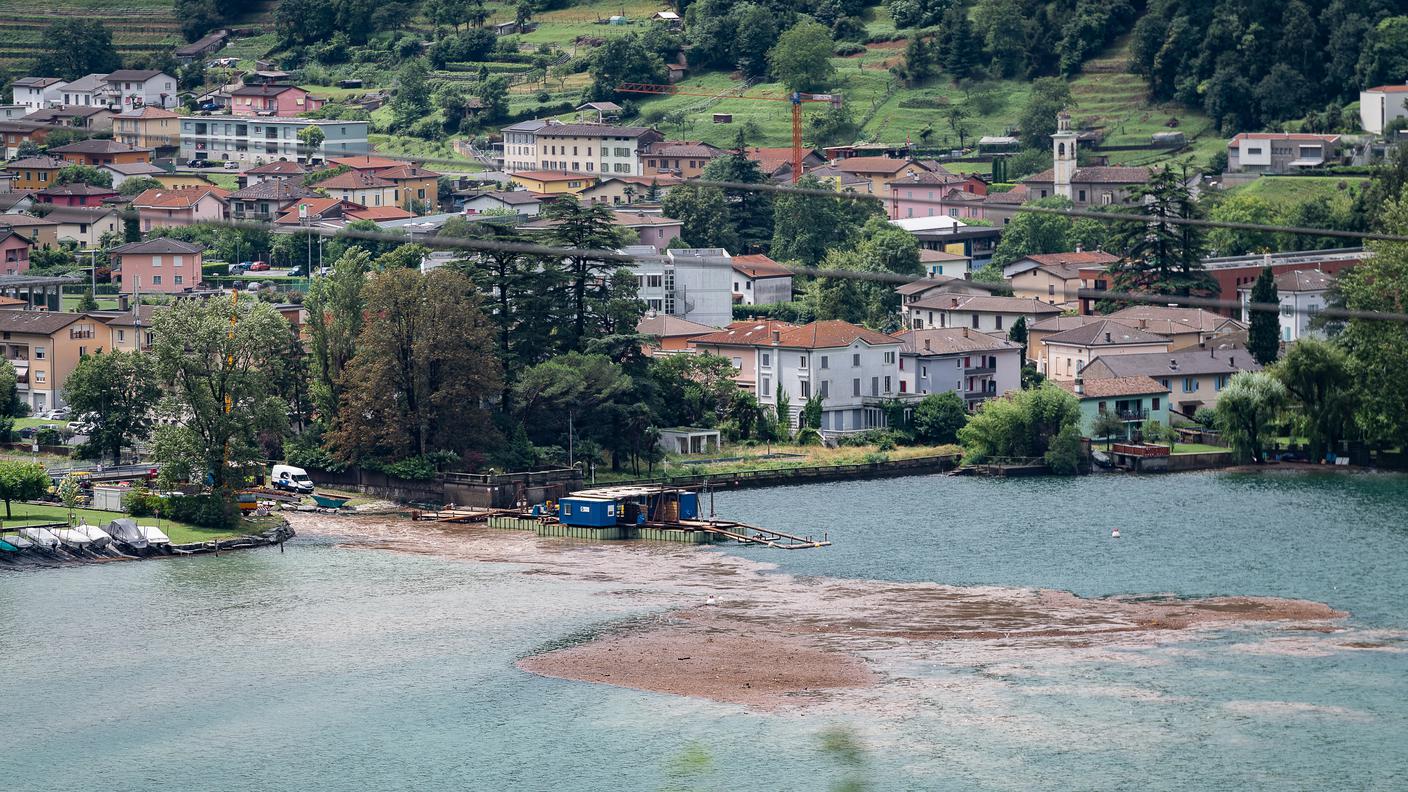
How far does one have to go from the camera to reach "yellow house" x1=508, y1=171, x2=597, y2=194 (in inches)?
2358

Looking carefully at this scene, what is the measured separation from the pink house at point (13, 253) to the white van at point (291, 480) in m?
18.5

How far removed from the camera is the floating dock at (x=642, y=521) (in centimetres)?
3019

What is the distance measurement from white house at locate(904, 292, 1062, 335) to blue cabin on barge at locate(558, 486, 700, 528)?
13.4m

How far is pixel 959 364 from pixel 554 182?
23.5 m

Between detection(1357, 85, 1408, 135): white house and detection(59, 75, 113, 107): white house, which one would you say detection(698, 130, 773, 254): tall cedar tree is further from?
detection(59, 75, 113, 107): white house

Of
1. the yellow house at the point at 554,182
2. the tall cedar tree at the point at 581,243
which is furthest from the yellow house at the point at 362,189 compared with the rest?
the tall cedar tree at the point at 581,243

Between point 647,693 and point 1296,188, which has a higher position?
point 1296,188

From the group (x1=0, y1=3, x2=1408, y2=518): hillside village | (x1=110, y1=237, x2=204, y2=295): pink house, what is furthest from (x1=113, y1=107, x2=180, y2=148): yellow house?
(x1=110, y1=237, x2=204, y2=295): pink house

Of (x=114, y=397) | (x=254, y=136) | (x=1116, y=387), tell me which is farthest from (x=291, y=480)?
(x=254, y=136)

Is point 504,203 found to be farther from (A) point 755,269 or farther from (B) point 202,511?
(B) point 202,511

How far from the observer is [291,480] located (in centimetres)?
3369

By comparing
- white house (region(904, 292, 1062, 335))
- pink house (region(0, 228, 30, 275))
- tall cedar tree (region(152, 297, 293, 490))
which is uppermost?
pink house (region(0, 228, 30, 275))

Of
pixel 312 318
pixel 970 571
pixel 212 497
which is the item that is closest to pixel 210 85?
pixel 312 318

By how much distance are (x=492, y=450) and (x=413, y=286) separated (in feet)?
9.31
